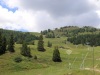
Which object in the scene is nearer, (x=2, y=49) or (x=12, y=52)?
(x=2, y=49)

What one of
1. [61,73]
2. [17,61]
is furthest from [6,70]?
[61,73]

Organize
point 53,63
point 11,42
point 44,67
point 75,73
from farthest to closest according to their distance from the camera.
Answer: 1. point 11,42
2. point 53,63
3. point 44,67
4. point 75,73

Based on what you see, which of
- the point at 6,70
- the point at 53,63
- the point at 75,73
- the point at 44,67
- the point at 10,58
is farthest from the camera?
the point at 53,63

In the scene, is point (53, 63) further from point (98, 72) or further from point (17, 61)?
point (98, 72)

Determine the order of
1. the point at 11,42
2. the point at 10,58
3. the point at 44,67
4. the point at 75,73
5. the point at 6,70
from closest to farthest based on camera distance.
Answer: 1. the point at 75,73
2. the point at 6,70
3. the point at 44,67
4. the point at 10,58
5. the point at 11,42

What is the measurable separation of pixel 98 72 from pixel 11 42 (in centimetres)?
5833

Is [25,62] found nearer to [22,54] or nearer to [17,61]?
[17,61]

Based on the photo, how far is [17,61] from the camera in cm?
11181

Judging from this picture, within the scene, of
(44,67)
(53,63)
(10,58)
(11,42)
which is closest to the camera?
(44,67)

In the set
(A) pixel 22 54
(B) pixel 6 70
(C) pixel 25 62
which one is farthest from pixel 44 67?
(A) pixel 22 54

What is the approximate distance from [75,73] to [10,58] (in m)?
39.3

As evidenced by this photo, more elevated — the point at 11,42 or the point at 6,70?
the point at 11,42

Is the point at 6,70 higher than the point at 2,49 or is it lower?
lower

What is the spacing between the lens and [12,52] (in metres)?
132
